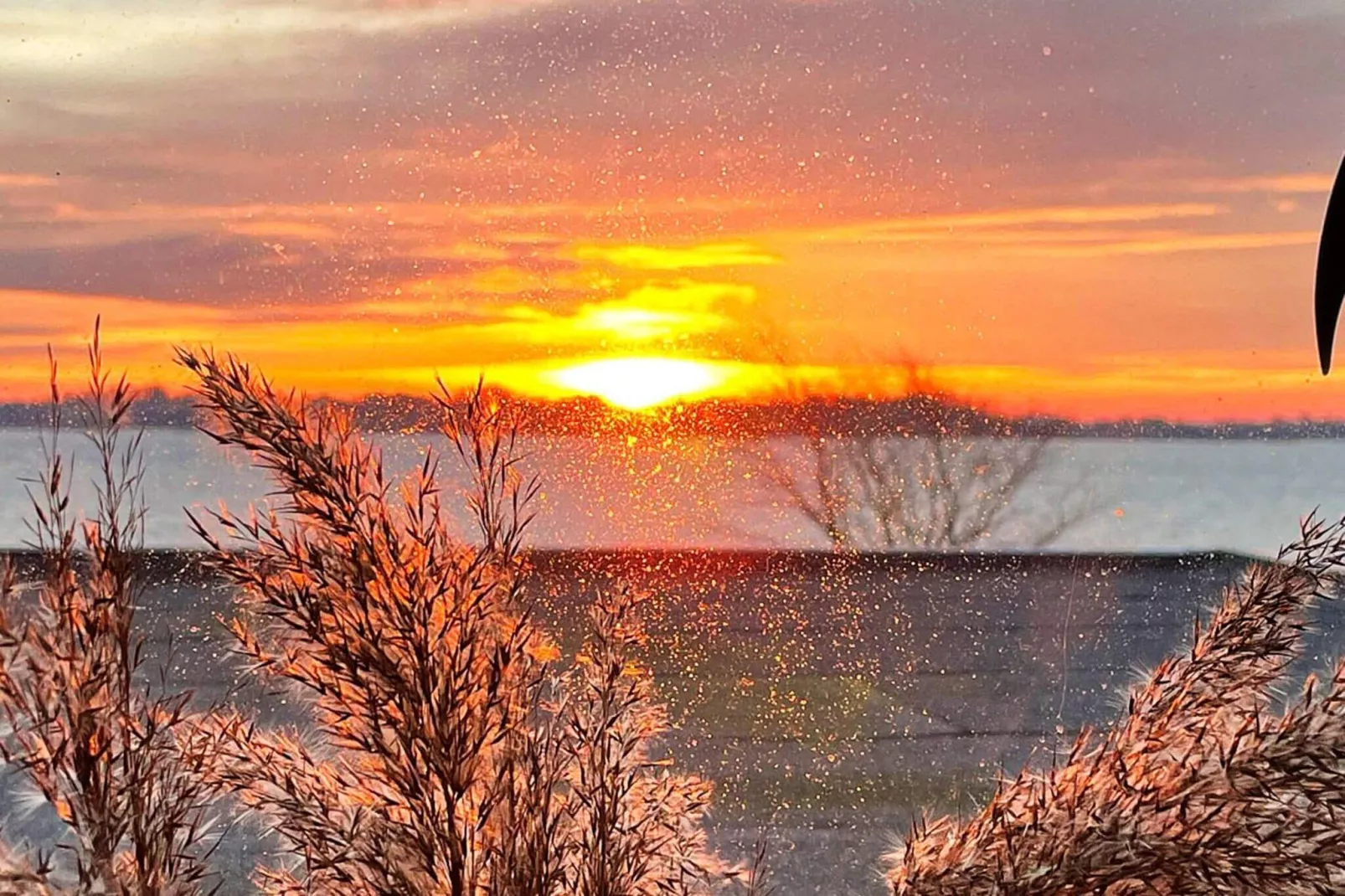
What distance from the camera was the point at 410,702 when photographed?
492mm

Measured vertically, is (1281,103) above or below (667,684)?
above

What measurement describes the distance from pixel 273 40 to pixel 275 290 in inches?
6.7

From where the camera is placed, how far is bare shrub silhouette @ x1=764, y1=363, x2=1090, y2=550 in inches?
38.2

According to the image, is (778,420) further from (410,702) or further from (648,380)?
(410,702)

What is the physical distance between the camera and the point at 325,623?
19.2 inches

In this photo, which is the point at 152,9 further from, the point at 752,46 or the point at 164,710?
the point at 164,710

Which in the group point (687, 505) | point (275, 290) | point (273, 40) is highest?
point (273, 40)

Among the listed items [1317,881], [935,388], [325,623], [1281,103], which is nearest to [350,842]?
[325,623]

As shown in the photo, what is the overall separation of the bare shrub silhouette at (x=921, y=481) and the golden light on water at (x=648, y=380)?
68 mm

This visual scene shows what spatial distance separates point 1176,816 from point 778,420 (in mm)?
498

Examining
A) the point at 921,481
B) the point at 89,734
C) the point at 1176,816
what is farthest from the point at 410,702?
the point at 921,481

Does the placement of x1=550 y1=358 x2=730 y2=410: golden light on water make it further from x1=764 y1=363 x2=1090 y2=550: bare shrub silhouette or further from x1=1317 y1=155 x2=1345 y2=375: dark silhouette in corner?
x1=1317 y1=155 x2=1345 y2=375: dark silhouette in corner

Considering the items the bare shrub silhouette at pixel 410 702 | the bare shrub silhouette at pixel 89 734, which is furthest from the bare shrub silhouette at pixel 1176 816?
the bare shrub silhouette at pixel 89 734

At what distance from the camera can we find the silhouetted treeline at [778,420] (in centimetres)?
88
